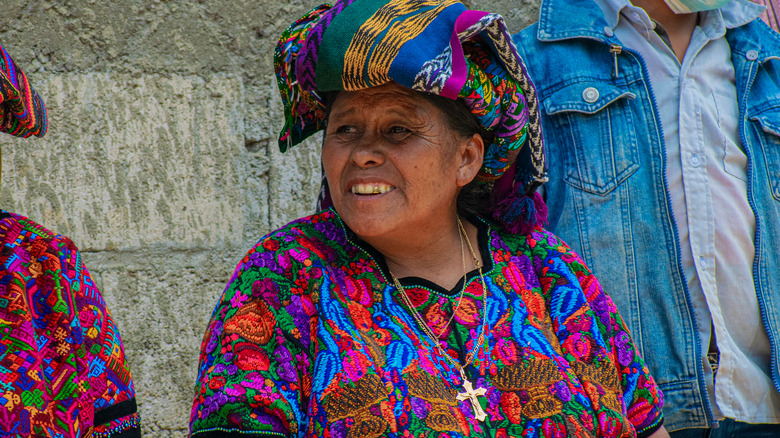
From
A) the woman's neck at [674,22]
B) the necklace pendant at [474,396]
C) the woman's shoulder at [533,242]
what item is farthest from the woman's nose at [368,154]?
the woman's neck at [674,22]

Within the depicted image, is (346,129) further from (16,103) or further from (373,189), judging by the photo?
(16,103)

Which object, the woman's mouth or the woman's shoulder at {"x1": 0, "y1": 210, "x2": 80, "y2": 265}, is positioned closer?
the woman's shoulder at {"x1": 0, "y1": 210, "x2": 80, "y2": 265}

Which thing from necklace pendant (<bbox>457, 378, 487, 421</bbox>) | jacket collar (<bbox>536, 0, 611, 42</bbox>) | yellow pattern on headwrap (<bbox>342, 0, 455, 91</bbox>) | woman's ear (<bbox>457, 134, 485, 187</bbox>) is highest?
jacket collar (<bbox>536, 0, 611, 42</bbox>)

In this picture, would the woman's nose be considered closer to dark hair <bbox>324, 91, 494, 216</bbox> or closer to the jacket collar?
dark hair <bbox>324, 91, 494, 216</bbox>

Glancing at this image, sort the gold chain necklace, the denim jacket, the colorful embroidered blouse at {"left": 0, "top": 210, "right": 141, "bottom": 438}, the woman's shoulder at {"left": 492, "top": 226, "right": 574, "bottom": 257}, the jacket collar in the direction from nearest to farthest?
the colorful embroidered blouse at {"left": 0, "top": 210, "right": 141, "bottom": 438}
the gold chain necklace
the woman's shoulder at {"left": 492, "top": 226, "right": 574, "bottom": 257}
the denim jacket
the jacket collar

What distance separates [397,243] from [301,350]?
42cm

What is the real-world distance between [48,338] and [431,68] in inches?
42.8

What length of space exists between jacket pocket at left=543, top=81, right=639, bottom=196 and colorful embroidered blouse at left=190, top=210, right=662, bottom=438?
40 centimetres

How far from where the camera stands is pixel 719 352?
2457 mm

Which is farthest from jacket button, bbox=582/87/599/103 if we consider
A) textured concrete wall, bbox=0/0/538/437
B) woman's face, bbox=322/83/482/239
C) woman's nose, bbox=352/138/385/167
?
textured concrete wall, bbox=0/0/538/437

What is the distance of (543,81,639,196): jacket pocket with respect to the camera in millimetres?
2508

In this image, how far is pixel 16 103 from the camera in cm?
181

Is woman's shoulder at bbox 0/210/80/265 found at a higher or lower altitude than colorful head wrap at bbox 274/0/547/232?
lower

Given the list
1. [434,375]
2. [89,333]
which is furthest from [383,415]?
[89,333]
